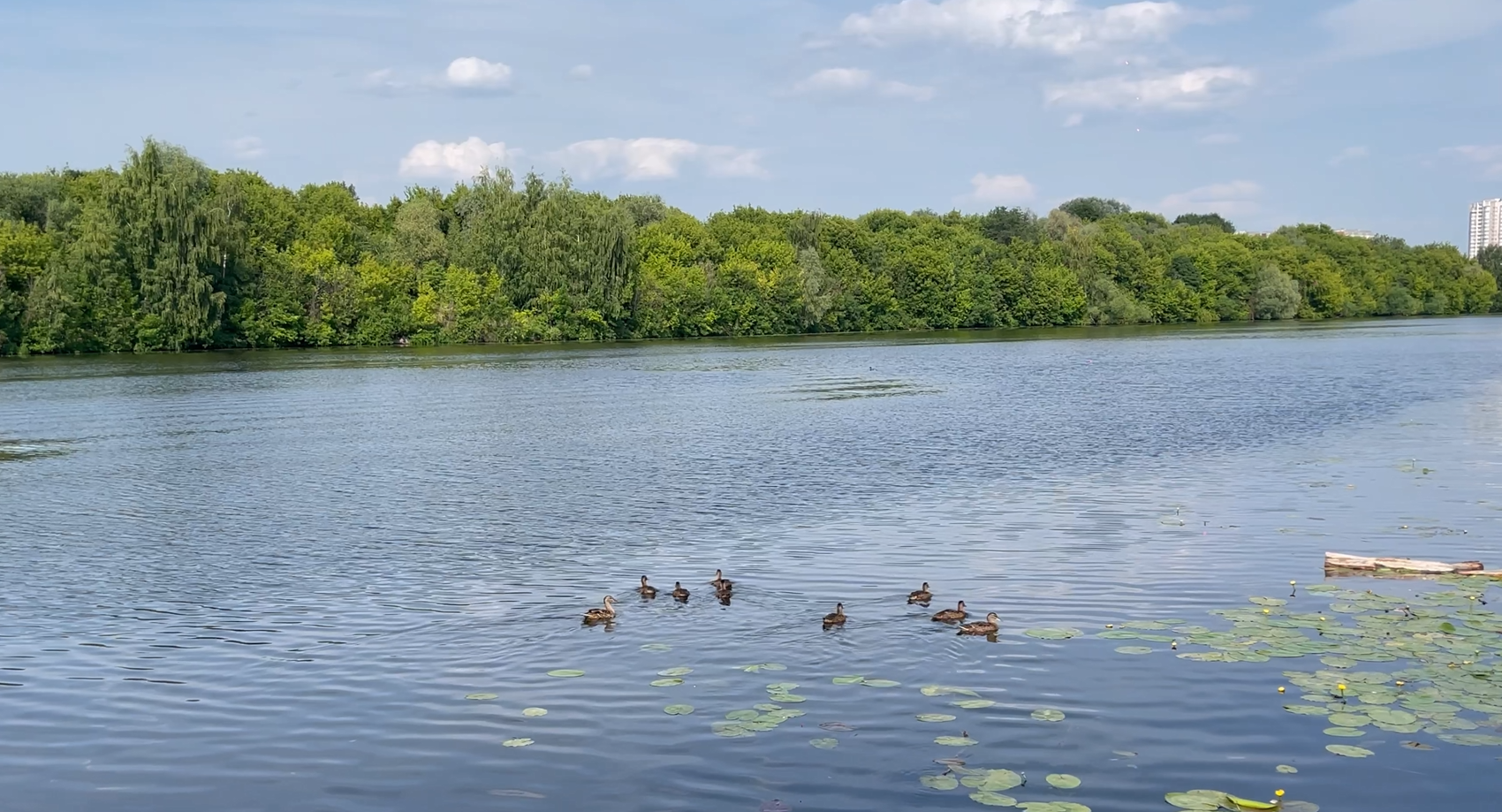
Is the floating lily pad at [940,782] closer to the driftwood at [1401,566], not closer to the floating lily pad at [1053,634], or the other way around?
the floating lily pad at [1053,634]

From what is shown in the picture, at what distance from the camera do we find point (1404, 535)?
22375mm

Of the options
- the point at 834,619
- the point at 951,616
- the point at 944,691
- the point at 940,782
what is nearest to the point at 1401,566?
the point at 951,616

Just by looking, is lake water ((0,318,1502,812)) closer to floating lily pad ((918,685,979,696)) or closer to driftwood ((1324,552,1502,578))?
floating lily pad ((918,685,979,696))

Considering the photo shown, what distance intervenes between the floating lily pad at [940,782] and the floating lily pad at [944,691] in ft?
7.91

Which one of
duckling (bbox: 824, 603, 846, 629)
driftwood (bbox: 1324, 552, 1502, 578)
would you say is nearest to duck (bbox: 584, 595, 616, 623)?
duckling (bbox: 824, 603, 846, 629)

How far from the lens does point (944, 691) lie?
46.1 ft

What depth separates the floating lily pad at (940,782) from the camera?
1134 centimetres

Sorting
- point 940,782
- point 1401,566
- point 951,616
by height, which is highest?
point 1401,566

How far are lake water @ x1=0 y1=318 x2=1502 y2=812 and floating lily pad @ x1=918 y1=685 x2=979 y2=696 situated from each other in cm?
20

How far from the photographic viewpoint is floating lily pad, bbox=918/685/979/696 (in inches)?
549

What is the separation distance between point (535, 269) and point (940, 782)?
117m

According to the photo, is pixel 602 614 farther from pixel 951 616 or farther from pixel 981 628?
pixel 981 628

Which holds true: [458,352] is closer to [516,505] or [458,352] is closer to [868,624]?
[516,505]

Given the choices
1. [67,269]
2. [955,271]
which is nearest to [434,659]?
[67,269]
